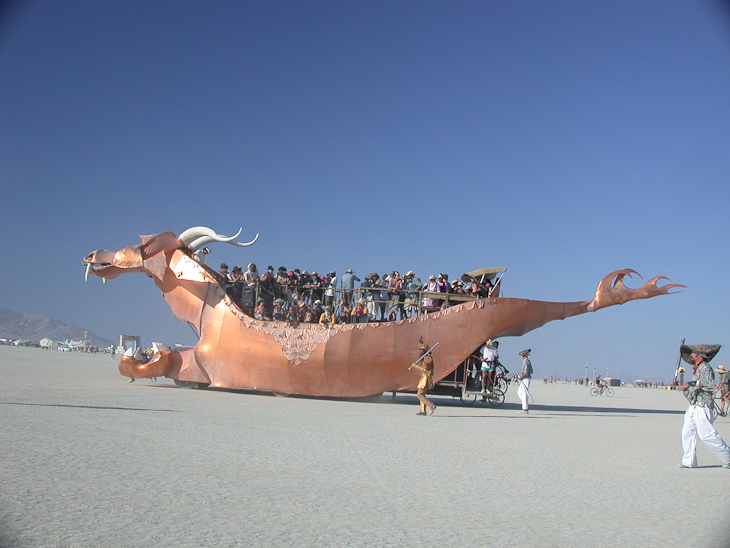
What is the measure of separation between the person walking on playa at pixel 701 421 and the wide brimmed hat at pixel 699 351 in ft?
0.80

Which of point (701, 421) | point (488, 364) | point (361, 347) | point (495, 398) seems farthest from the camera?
point (495, 398)

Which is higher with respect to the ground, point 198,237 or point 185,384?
point 198,237

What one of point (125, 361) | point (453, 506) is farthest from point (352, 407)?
point (453, 506)

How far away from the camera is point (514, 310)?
1589cm

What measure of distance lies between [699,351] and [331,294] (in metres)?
10.6

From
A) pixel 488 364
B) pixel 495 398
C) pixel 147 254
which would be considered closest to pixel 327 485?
pixel 488 364

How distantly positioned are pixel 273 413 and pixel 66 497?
23.2 feet

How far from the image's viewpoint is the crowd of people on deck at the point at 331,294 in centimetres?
1689

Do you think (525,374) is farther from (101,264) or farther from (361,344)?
(101,264)

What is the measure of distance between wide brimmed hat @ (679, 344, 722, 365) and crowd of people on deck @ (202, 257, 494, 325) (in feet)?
25.5

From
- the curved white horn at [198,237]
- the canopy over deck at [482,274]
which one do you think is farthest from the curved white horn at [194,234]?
the canopy over deck at [482,274]

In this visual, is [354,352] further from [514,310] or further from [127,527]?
[127,527]

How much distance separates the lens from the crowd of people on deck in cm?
1689

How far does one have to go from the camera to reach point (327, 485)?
5.58 metres
